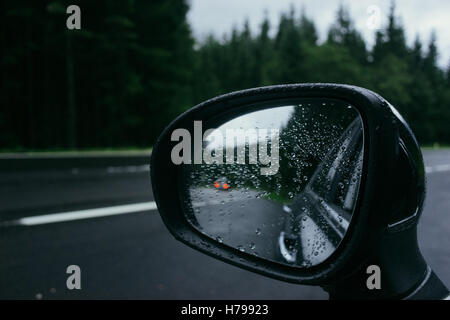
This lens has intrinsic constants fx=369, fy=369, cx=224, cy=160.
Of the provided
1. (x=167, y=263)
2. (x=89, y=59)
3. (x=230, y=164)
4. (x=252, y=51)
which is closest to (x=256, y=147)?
(x=230, y=164)

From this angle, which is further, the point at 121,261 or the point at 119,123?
the point at 119,123

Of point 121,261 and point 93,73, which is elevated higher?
point 93,73

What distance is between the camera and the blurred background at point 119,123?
3643 mm

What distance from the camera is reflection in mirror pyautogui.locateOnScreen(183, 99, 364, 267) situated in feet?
3.27

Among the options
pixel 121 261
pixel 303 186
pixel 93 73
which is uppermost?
pixel 93 73

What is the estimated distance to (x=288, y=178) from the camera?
3.37 feet

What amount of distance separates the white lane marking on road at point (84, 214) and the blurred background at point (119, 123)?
22 cm

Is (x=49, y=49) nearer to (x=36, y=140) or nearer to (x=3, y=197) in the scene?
(x=36, y=140)

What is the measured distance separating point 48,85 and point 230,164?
2601 centimetres

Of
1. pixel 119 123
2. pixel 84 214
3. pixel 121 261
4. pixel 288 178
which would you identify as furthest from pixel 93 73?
pixel 288 178

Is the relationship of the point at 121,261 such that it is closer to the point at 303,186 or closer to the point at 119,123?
the point at 303,186

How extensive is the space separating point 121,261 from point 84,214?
2.54 m

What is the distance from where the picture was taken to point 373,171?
2.56ft

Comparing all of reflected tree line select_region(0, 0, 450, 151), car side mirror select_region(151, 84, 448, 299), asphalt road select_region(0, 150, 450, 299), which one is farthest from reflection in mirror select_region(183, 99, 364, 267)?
reflected tree line select_region(0, 0, 450, 151)
